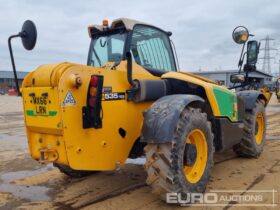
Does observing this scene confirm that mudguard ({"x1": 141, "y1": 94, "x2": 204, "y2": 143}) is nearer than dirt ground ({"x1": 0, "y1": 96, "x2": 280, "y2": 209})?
Yes

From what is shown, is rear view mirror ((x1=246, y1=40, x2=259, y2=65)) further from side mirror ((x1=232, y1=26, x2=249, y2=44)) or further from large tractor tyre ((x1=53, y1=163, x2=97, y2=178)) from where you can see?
large tractor tyre ((x1=53, y1=163, x2=97, y2=178))

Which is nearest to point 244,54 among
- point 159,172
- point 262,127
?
point 262,127

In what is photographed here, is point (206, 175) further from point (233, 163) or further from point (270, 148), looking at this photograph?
point (270, 148)

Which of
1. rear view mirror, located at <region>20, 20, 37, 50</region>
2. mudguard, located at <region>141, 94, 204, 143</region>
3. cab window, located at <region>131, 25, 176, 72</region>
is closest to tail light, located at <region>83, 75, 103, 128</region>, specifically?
mudguard, located at <region>141, 94, 204, 143</region>

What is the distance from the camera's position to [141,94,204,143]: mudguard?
12.1ft

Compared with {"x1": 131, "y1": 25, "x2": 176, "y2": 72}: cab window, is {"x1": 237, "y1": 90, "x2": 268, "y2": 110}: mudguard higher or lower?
lower

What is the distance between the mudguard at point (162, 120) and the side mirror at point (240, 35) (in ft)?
6.59

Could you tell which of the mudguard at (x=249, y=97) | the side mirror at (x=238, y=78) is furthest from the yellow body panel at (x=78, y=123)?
the mudguard at (x=249, y=97)

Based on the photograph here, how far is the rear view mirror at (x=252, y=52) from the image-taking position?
5566 mm

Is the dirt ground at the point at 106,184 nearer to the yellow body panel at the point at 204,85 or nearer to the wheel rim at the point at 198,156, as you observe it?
the wheel rim at the point at 198,156

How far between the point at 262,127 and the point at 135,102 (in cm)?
370

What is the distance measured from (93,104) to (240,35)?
3.00 metres

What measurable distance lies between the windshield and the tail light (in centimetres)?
102

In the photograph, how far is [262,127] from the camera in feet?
22.2
